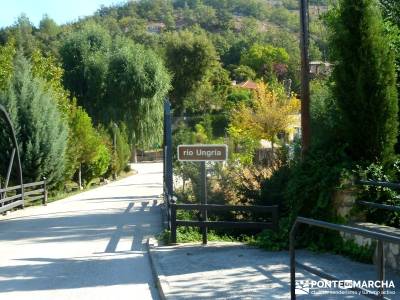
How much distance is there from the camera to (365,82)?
10.4 m

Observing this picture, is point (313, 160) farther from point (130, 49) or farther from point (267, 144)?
point (267, 144)

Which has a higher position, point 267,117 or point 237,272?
point 267,117

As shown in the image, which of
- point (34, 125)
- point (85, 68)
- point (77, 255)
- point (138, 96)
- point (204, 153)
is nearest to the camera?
point (77, 255)

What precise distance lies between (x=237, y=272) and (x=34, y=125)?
845 inches

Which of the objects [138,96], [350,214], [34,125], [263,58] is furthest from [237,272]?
[263,58]

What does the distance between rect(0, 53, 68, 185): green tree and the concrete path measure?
60.5ft

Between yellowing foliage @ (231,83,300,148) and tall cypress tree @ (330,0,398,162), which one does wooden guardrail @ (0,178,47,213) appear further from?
tall cypress tree @ (330,0,398,162)

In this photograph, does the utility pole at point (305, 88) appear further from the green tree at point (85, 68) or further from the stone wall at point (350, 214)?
the green tree at point (85, 68)

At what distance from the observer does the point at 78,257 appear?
1232 cm

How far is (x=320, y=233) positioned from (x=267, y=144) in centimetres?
4207

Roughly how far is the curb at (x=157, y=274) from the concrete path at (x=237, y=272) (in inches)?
0.5

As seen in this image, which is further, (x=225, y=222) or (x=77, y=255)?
(x=225, y=222)

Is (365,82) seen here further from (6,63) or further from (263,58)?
(263,58)

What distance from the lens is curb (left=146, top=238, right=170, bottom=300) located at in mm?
8609
